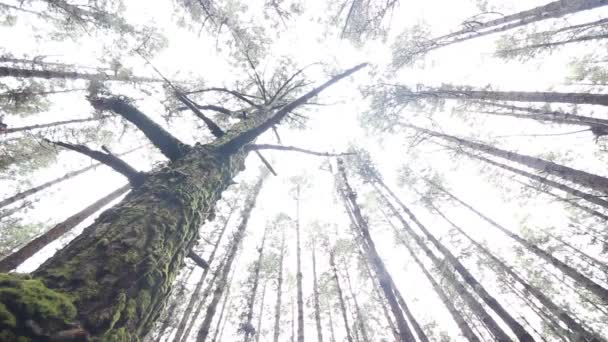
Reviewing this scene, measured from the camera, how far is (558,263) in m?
11.4

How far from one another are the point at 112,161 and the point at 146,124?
24.1 inches

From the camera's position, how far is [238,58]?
820 cm

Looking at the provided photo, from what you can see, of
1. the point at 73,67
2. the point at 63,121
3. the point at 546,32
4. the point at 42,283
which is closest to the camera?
the point at 42,283

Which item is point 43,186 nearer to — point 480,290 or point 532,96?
point 480,290

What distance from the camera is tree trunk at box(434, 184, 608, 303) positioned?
8.88 metres

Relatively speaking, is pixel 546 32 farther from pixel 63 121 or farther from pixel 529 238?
pixel 63 121

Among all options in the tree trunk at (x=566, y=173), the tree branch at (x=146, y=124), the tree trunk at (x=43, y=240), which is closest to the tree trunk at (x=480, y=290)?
the tree trunk at (x=566, y=173)

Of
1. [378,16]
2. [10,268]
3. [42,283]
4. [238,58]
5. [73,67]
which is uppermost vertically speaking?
[73,67]

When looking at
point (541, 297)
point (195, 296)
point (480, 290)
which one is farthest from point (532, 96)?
point (195, 296)

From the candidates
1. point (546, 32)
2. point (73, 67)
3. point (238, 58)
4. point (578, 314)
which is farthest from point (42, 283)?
point (578, 314)

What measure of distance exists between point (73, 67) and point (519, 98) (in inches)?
786

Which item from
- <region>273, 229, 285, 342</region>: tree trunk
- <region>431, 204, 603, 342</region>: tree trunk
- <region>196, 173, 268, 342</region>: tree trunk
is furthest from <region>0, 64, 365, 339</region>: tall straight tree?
<region>273, 229, 285, 342</region>: tree trunk

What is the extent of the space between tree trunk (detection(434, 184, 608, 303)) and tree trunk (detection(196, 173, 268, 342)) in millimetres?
11072

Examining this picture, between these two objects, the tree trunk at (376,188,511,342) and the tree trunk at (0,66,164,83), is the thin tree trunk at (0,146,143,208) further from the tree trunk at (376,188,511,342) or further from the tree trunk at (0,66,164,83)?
the tree trunk at (376,188,511,342)
